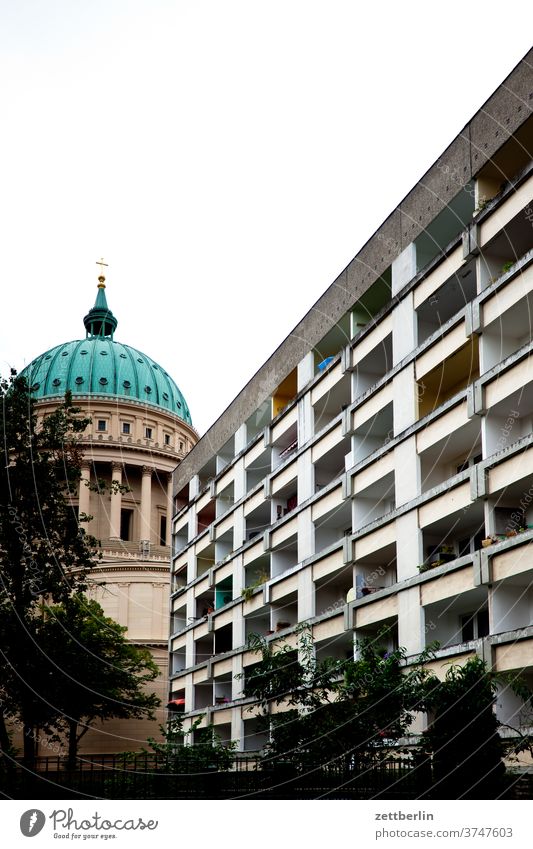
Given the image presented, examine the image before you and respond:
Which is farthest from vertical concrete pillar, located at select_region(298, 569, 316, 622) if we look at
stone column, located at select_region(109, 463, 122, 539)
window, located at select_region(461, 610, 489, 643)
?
stone column, located at select_region(109, 463, 122, 539)

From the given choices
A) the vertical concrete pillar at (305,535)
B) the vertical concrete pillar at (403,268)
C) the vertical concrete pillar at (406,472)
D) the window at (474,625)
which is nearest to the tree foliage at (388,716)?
the window at (474,625)

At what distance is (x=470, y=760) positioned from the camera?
23.6m

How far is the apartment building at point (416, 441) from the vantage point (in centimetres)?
2862

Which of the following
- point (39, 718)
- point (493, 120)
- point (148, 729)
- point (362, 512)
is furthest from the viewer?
point (148, 729)

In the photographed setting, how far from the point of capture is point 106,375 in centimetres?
10375

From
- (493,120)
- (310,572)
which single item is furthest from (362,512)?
(493,120)

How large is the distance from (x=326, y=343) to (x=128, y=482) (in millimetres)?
57715

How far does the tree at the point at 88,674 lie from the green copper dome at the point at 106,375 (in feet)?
122

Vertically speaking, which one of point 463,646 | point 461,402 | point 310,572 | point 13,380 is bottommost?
point 463,646

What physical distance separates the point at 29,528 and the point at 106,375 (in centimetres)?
6334

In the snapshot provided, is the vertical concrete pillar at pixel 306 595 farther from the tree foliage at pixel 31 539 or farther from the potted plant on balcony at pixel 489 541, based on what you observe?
the potted plant on balcony at pixel 489 541

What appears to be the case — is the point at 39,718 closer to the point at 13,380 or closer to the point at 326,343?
the point at 13,380

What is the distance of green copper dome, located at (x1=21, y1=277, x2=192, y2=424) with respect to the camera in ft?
335

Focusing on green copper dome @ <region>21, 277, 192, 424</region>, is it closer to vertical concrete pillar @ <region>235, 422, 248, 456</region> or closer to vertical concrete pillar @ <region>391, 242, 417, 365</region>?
vertical concrete pillar @ <region>235, 422, 248, 456</region>
